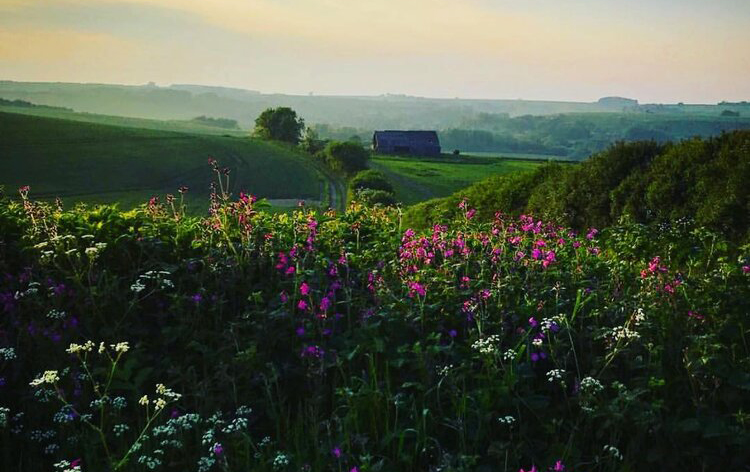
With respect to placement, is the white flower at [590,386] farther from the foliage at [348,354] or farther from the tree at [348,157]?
the tree at [348,157]

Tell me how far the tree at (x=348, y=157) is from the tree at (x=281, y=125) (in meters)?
23.2

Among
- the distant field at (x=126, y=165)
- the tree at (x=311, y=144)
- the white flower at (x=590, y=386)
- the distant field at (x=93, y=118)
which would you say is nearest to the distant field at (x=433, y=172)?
the tree at (x=311, y=144)

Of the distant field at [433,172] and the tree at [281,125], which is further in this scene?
the tree at [281,125]

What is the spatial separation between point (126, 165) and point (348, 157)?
22102 millimetres

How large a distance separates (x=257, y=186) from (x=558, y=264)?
5236 cm

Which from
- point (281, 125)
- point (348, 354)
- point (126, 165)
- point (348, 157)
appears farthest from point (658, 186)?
point (281, 125)

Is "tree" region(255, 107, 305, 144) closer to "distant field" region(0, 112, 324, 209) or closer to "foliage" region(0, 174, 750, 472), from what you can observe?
"distant field" region(0, 112, 324, 209)

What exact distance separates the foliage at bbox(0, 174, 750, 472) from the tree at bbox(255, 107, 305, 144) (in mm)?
84686

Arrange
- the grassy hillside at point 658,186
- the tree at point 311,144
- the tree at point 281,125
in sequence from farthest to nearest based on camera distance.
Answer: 1. the tree at point 281,125
2. the tree at point 311,144
3. the grassy hillside at point 658,186

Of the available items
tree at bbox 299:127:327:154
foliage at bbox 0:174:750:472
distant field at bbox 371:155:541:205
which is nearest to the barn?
distant field at bbox 371:155:541:205

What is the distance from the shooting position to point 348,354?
511 centimetres

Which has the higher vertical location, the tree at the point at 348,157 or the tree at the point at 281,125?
the tree at the point at 281,125

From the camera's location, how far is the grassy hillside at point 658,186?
10906 millimetres

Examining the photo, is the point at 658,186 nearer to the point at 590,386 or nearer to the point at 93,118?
the point at 590,386
